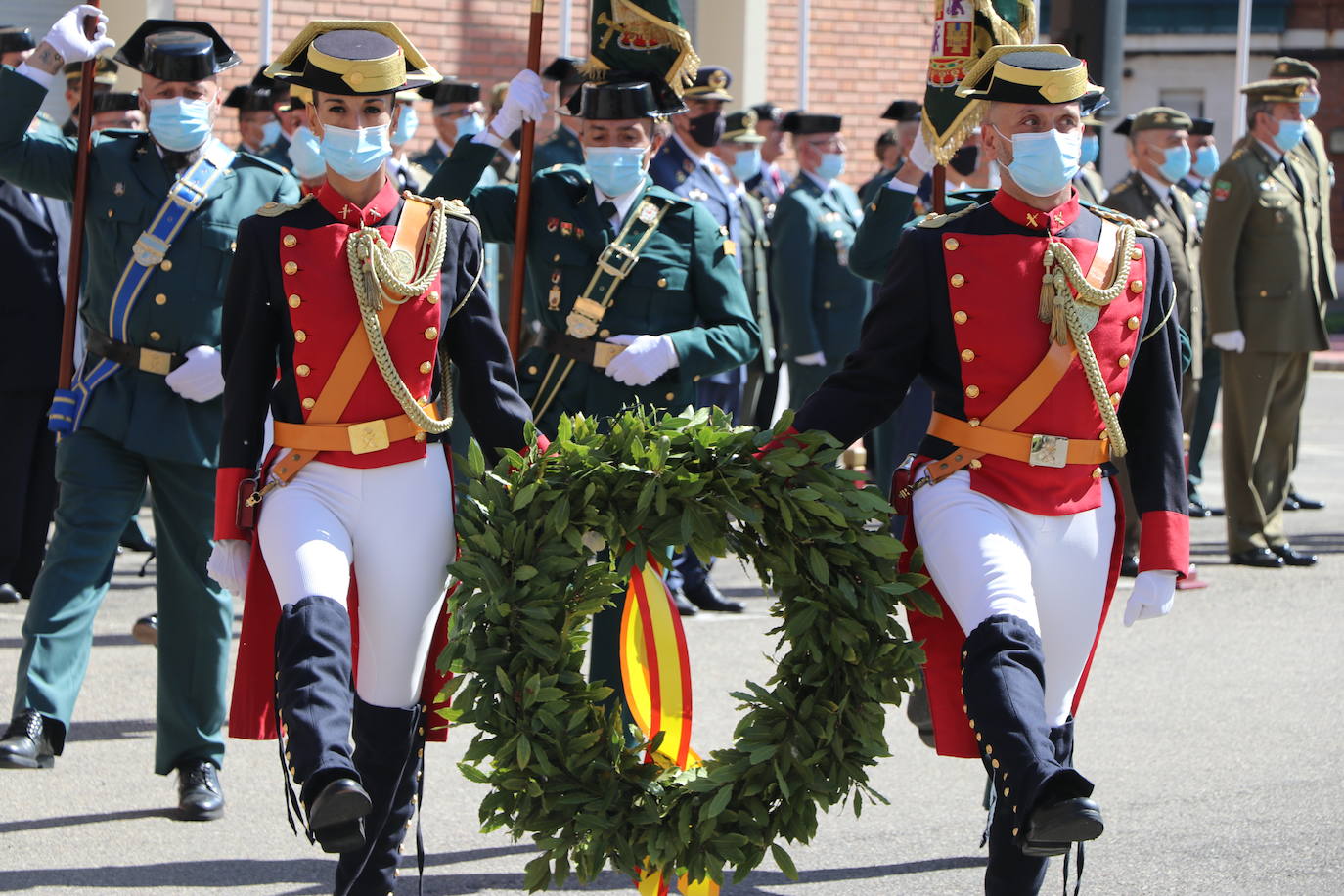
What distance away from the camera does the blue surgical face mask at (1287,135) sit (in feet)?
34.7

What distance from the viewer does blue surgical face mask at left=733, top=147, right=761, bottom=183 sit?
12.9 meters

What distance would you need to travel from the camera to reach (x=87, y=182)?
19.5ft

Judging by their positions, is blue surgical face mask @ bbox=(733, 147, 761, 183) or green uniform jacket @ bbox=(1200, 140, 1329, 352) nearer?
green uniform jacket @ bbox=(1200, 140, 1329, 352)

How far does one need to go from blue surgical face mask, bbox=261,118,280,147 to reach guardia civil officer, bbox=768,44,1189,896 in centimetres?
715

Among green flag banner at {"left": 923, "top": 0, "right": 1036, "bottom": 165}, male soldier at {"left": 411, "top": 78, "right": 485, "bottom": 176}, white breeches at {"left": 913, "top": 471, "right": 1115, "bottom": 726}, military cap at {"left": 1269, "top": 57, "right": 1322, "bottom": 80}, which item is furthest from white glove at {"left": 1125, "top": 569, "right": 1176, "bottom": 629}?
male soldier at {"left": 411, "top": 78, "right": 485, "bottom": 176}

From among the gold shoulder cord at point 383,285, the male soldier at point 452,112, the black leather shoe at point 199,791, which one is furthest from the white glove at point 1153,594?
the male soldier at point 452,112

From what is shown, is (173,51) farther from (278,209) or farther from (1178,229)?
(1178,229)

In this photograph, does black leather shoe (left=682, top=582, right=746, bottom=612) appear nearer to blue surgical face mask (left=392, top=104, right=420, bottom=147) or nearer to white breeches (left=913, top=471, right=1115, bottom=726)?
blue surgical face mask (left=392, top=104, right=420, bottom=147)

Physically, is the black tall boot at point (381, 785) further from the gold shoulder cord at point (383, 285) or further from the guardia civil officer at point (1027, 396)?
the guardia civil officer at point (1027, 396)

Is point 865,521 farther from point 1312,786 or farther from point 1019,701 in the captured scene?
point 1312,786

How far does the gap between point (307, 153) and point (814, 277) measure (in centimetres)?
621

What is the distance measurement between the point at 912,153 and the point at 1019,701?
203cm

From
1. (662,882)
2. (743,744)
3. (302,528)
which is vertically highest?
(302,528)

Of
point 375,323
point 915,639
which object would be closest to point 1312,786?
point 915,639
